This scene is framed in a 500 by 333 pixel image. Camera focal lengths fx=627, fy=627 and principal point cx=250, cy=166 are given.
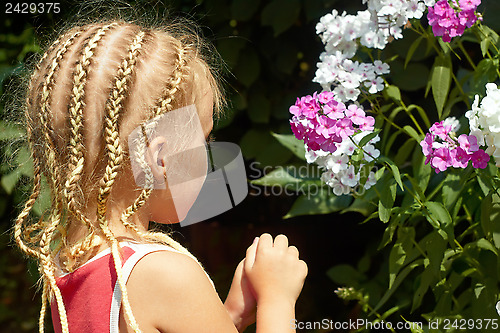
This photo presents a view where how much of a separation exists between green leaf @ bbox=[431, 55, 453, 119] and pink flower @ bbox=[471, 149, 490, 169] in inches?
11.2

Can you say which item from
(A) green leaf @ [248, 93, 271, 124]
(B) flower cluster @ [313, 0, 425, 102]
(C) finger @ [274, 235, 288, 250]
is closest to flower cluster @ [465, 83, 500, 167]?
(B) flower cluster @ [313, 0, 425, 102]

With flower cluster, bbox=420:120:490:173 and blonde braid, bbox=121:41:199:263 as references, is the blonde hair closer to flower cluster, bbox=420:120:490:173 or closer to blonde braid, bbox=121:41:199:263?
blonde braid, bbox=121:41:199:263

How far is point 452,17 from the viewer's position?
4.19 feet

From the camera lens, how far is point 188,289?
104cm

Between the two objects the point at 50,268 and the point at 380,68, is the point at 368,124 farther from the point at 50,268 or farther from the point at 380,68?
the point at 50,268

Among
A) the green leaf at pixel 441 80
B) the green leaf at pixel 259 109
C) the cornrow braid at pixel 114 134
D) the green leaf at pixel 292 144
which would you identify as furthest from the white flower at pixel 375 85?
the green leaf at pixel 259 109

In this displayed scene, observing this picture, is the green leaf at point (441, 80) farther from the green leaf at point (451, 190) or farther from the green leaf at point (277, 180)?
the green leaf at point (277, 180)

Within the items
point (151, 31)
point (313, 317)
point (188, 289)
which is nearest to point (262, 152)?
point (313, 317)

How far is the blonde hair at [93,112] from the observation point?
3.49 feet

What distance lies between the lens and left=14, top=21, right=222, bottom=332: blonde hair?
106cm

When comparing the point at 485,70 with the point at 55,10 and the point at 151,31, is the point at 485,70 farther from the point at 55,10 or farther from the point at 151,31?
the point at 55,10

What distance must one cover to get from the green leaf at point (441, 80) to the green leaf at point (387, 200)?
26cm

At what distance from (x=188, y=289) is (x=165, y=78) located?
37 cm

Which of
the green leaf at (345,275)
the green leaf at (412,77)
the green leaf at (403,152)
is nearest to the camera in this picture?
the green leaf at (403,152)
